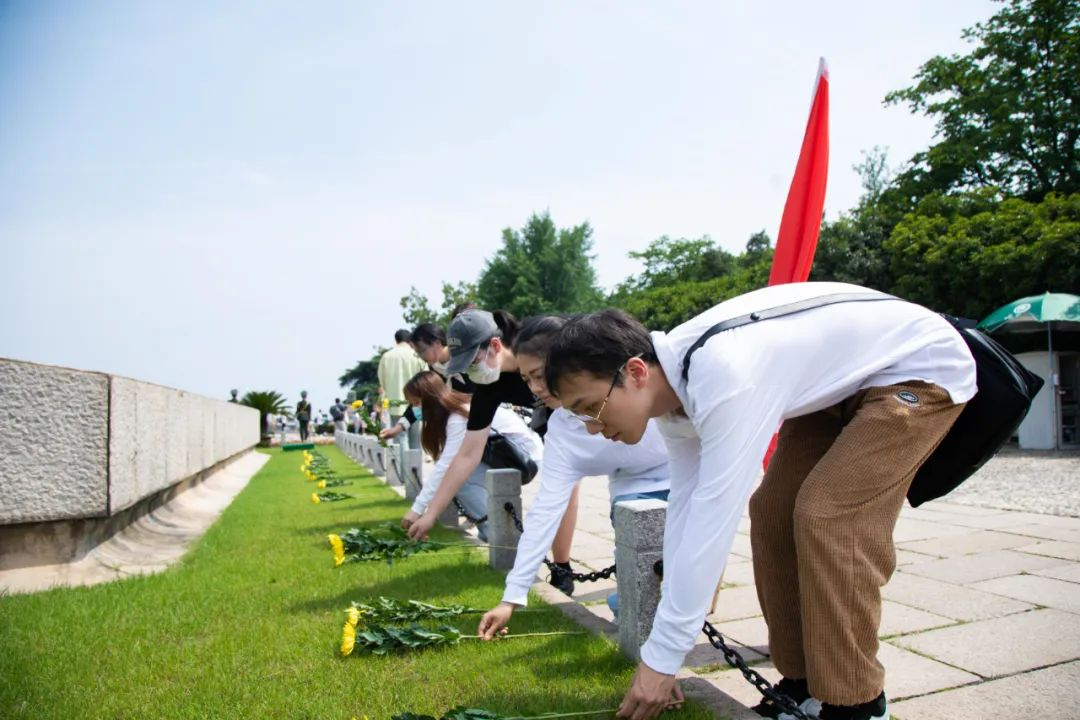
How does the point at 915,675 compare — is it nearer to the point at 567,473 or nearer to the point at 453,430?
the point at 567,473

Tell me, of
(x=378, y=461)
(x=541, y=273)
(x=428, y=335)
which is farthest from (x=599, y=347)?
(x=541, y=273)

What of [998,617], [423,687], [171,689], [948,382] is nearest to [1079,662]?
[998,617]

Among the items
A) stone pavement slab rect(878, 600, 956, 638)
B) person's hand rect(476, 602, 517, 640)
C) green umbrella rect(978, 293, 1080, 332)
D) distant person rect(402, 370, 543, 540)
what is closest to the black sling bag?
stone pavement slab rect(878, 600, 956, 638)

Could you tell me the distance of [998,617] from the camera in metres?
3.95

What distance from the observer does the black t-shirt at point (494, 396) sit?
16.1 feet

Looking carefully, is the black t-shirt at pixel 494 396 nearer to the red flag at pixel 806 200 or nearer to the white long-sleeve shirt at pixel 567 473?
the white long-sleeve shirt at pixel 567 473

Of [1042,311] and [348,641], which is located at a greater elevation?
[1042,311]

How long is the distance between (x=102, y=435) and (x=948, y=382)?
519cm

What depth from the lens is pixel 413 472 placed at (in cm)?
963

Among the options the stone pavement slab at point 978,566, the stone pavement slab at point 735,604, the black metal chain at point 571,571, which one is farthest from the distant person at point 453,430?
the stone pavement slab at point 978,566

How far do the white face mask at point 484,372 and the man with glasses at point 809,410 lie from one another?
2.18 metres

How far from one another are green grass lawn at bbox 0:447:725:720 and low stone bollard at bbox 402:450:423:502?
3.62 m

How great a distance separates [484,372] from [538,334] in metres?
1.36

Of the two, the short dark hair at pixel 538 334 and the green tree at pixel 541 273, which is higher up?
the green tree at pixel 541 273
